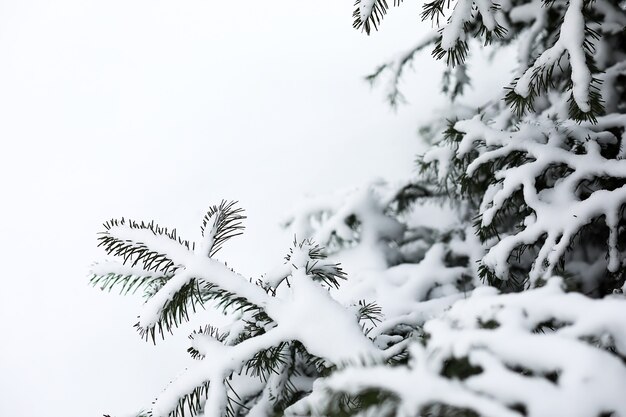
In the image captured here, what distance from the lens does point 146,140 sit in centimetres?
541

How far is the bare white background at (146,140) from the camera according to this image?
3885 millimetres

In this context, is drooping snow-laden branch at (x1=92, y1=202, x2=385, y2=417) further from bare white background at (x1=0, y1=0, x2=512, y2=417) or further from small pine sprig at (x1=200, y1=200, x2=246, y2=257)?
bare white background at (x1=0, y1=0, x2=512, y2=417)

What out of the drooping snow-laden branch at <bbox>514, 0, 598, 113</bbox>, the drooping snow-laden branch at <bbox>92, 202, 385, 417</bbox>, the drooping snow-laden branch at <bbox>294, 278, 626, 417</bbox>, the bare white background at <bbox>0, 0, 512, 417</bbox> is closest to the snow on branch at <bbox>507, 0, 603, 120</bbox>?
the drooping snow-laden branch at <bbox>514, 0, 598, 113</bbox>

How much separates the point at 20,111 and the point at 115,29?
5.28 ft

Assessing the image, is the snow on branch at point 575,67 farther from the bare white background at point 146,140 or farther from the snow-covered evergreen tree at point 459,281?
the bare white background at point 146,140

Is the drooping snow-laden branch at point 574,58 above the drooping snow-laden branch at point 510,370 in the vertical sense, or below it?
above

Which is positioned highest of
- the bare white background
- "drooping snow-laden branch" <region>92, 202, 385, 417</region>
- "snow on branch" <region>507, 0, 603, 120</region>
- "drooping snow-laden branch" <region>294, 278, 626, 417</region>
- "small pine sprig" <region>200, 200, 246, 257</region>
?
the bare white background

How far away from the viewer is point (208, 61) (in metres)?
6.19

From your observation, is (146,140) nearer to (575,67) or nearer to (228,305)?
(228,305)

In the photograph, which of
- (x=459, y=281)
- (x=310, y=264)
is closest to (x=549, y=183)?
(x=459, y=281)

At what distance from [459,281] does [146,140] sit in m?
3.81

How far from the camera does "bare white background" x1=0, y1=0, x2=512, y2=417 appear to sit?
153 inches

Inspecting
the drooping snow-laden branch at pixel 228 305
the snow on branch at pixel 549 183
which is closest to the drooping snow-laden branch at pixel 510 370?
the drooping snow-laden branch at pixel 228 305

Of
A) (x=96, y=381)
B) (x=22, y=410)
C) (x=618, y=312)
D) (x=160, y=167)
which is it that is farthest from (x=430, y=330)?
(x=160, y=167)
